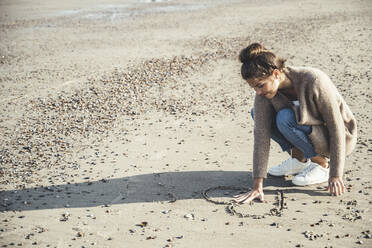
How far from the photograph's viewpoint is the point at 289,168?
13.4 feet

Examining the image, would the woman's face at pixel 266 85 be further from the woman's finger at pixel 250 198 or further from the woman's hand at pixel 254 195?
the woman's finger at pixel 250 198

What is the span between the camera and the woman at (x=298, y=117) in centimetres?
328

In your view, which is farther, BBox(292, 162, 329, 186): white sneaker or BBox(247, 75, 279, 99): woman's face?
BBox(292, 162, 329, 186): white sneaker

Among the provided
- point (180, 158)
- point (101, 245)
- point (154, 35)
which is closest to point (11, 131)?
point (180, 158)

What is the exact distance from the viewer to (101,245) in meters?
3.26

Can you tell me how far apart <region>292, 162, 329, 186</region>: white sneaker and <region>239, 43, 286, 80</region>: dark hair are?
4.10 ft

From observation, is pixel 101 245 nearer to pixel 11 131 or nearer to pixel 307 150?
pixel 307 150

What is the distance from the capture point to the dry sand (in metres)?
3.43

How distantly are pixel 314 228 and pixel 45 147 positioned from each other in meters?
3.50

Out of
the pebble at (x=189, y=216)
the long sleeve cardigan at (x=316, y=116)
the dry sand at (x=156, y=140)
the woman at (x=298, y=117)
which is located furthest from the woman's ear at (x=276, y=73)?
the pebble at (x=189, y=216)

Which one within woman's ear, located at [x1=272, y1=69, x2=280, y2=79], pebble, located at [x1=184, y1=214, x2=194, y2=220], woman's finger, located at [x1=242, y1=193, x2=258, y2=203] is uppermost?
woman's ear, located at [x1=272, y1=69, x2=280, y2=79]

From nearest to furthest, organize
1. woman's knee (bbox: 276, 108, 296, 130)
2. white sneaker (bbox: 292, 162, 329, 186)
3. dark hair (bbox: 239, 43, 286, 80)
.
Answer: dark hair (bbox: 239, 43, 286, 80), woman's knee (bbox: 276, 108, 296, 130), white sneaker (bbox: 292, 162, 329, 186)

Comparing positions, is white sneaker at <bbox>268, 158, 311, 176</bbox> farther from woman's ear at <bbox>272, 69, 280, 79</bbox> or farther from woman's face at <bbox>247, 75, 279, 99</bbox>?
woman's ear at <bbox>272, 69, 280, 79</bbox>

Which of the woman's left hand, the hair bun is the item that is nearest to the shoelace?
the woman's left hand
